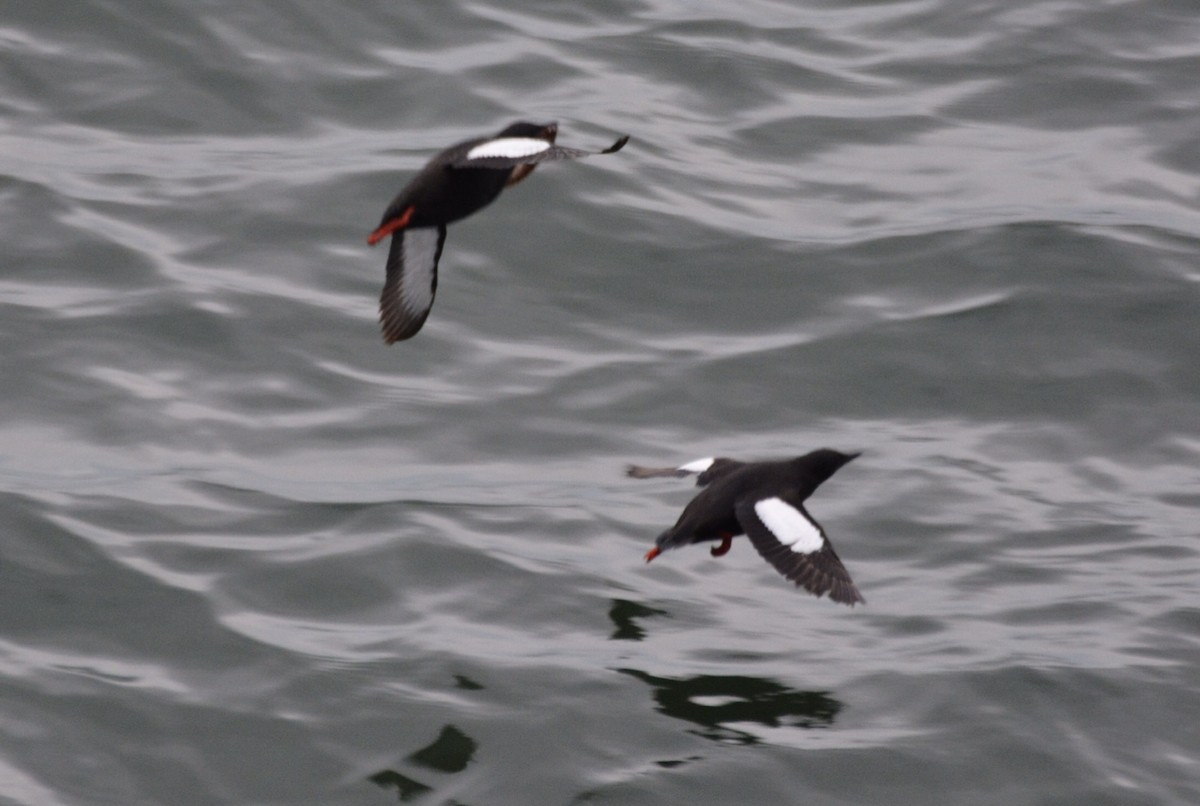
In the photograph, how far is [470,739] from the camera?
6828 millimetres

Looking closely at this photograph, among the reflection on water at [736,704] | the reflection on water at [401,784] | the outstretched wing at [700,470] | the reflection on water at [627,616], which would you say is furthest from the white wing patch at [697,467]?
the reflection on water at [401,784]

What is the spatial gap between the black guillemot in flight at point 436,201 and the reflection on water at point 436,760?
1555 mm

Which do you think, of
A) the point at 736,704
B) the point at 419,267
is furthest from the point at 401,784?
the point at 419,267

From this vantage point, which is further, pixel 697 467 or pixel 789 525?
pixel 697 467

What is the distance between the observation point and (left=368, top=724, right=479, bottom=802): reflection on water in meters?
6.53

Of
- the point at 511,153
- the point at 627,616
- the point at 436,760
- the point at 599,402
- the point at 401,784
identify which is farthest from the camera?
the point at 599,402

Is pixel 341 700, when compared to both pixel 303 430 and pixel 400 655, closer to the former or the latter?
pixel 400 655

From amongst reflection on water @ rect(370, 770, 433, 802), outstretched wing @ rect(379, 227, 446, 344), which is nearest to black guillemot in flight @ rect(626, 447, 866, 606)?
outstretched wing @ rect(379, 227, 446, 344)

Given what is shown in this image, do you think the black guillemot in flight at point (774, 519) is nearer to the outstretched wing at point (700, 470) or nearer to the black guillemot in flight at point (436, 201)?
the outstretched wing at point (700, 470)

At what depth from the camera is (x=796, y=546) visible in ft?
23.6

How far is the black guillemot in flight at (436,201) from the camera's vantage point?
7.23 m

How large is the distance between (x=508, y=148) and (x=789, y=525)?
172 cm

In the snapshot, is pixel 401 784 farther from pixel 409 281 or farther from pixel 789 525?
pixel 409 281

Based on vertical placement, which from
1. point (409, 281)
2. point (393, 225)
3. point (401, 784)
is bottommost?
point (401, 784)
